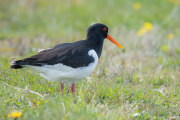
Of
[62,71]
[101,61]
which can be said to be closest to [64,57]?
[62,71]

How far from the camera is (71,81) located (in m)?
3.75

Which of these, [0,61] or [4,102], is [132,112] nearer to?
[4,102]

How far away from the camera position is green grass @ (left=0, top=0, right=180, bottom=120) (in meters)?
3.15

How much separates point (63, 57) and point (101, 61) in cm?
203

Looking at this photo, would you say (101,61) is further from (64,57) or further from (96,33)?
(64,57)

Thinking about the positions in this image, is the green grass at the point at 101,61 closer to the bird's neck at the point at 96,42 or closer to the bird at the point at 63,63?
the bird at the point at 63,63

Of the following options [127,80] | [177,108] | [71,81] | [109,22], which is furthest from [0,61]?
[109,22]

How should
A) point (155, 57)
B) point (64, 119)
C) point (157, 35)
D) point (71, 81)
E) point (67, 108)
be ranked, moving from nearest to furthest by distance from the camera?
point (64, 119)
point (67, 108)
point (71, 81)
point (155, 57)
point (157, 35)

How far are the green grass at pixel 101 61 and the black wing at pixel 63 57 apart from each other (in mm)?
381

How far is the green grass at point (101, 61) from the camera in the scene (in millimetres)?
3148

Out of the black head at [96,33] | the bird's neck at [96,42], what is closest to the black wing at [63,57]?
the bird's neck at [96,42]

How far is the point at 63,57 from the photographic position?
144 inches

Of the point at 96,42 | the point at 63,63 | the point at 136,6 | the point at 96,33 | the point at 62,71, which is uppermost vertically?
the point at 136,6

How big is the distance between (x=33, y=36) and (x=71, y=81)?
4.21 metres
